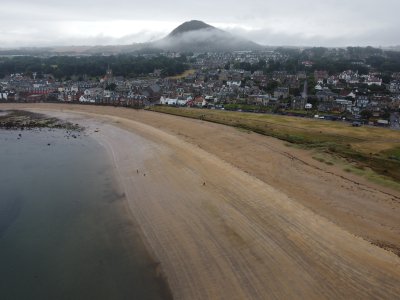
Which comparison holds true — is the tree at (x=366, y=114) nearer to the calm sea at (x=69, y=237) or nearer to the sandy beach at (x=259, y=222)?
the sandy beach at (x=259, y=222)

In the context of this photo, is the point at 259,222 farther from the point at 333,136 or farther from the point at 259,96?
→ the point at 259,96

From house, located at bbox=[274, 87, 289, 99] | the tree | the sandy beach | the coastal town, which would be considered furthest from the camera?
house, located at bbox=[274, 87, 289, 99]

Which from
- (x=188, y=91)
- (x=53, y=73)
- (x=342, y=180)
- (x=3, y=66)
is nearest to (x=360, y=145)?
(x=342, y=180)

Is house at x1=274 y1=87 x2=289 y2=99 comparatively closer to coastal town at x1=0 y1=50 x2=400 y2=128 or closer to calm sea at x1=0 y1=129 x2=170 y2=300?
coastal town at x1=0 y1=50 x2=400 y2=128

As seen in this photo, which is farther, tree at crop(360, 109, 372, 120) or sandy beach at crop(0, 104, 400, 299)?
tree at crop(360, 109, 372, 120)

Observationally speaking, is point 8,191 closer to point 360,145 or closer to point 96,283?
point 96,283

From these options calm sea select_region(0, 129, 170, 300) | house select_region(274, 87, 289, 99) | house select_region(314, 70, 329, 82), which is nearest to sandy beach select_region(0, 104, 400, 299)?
calm sea select_region(0, 129, 170, 300)

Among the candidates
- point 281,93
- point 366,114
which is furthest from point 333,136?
point 281,93
